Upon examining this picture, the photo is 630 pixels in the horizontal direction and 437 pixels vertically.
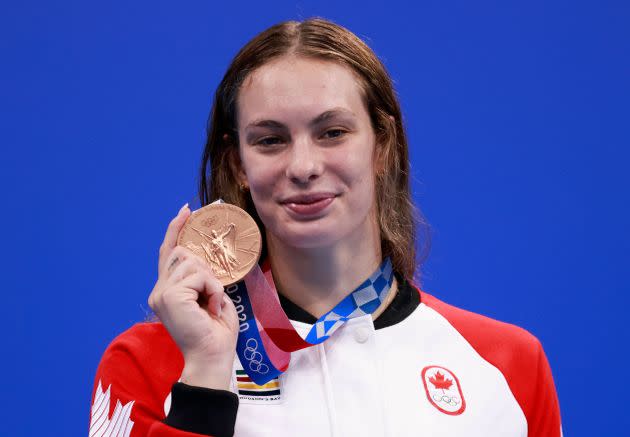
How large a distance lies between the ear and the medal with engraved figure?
0.57 feet

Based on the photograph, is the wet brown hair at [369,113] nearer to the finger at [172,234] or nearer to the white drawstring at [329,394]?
the finger at [172,234]

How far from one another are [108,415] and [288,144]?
677mm

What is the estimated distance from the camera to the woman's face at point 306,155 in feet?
6.43

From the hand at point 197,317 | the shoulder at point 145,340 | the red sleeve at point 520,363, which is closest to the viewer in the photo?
the hand at point 197,317

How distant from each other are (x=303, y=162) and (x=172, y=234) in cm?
32

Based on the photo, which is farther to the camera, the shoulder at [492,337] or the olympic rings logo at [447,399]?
the shoulder at [492,337]

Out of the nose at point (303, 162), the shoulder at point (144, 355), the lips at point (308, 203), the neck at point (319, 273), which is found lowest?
the shoulder at point (144, 355)

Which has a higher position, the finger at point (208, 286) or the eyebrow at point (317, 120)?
the eyebrow at point (317, 120)

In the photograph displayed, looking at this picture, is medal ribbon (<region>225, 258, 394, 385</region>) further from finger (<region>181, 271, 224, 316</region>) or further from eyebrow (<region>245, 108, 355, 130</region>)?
eyebrow (<region>245, 108, 355, 130</region>)

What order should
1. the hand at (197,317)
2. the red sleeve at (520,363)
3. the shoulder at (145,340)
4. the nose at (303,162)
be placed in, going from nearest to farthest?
1. the hand at (197,317)
2. the nose at (303,162)
3. the shoulder at (145,340)
4. the red sleeve at (520,363)

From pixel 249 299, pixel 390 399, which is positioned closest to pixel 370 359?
pixel 390 399

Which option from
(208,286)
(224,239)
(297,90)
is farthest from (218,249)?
(297,90)

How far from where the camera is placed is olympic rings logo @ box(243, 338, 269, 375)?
1974 millimetres

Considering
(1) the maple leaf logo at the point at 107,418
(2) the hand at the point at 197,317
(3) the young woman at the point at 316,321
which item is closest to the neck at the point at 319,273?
(3) the young woman at the point at 316,321
